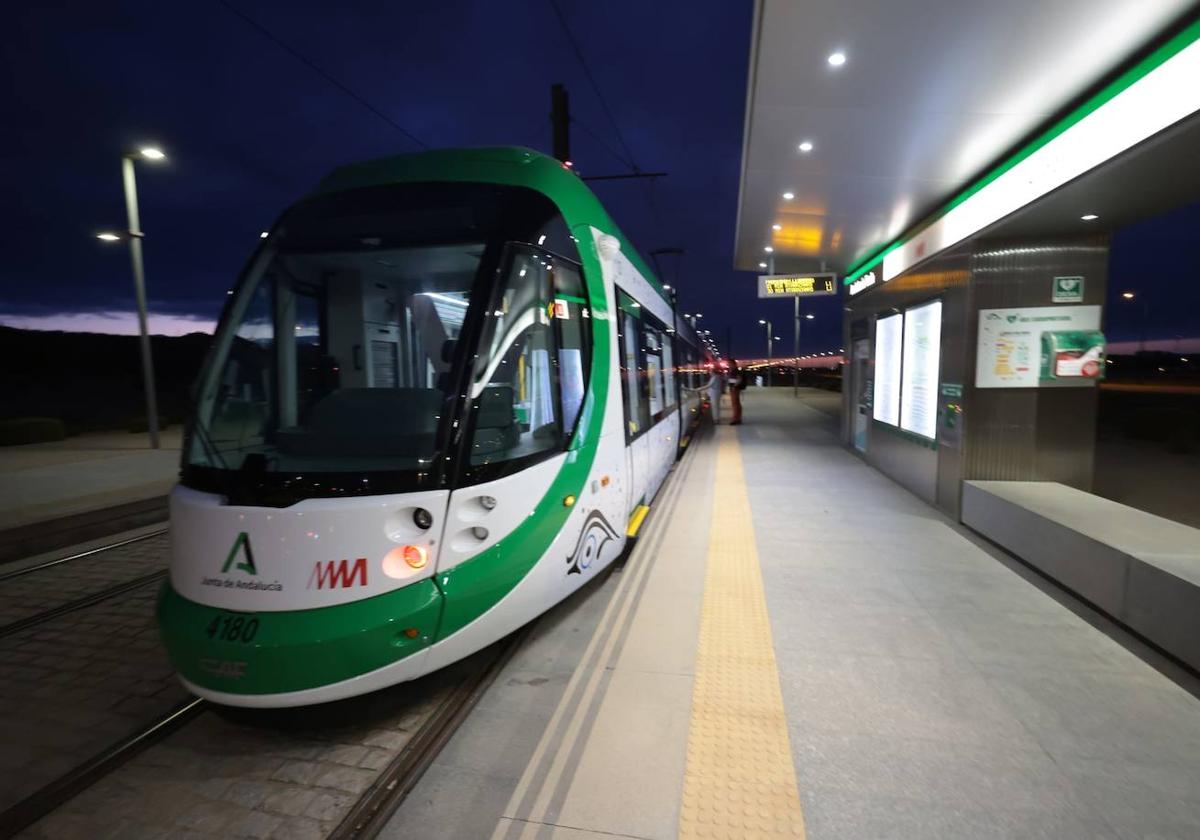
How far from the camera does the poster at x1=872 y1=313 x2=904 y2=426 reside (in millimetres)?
9258

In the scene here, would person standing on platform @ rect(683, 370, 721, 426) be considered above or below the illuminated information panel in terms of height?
below

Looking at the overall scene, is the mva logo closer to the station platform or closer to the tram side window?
the tram side window

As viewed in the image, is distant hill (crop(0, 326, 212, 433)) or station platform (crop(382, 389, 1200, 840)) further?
distant hill (crop(0, 326, 212, 433))

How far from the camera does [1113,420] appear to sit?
15.9 metres

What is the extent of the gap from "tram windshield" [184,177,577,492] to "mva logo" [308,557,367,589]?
55 cm

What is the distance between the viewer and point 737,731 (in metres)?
3.06

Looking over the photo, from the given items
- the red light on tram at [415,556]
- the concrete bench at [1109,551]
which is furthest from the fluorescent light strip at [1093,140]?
the red light on tram at [415,556]

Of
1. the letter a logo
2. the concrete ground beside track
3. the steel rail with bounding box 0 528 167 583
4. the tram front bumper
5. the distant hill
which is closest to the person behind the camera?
the tram front bumper

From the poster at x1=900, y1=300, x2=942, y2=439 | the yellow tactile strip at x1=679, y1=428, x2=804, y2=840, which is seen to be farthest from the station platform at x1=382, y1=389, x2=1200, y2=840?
the poster at x1=900, y1=300, x2=942, y2=439

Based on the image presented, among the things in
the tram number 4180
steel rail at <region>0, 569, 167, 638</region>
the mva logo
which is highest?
the mva logo

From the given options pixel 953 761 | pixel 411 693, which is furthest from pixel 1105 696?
pixel 411 693

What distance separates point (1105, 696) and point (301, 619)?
14.8 ft

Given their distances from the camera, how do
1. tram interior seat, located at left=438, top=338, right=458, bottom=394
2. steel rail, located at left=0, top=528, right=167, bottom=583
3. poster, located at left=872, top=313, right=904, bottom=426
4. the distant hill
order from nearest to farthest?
tram interior seat, located at left=438, top=338, right=458, bottom=394
steel rail, located at left=0, top=528, right=167, bottom=583
poster, located at left=872, top=313, right=904, bottom=426
the distant hill

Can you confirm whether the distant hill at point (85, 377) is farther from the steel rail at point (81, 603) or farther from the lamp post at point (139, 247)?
the steel rail at point (81, 603)
